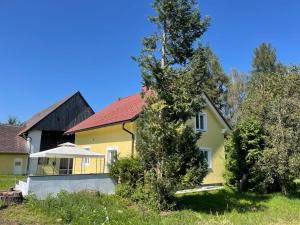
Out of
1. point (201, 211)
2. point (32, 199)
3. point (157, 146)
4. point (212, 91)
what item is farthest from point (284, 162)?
point (212, 91)

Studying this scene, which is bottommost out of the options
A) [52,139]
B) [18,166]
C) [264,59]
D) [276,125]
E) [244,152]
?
[18,166]

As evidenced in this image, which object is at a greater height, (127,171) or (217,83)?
(217,83)

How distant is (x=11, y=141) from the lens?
31.6 m

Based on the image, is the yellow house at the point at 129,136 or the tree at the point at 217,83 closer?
the yellow house at the point at 129,136

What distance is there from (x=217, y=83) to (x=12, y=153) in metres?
25.6

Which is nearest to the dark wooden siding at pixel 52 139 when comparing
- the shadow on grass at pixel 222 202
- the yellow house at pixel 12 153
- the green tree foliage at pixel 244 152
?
the yellow house at pixel 12 153

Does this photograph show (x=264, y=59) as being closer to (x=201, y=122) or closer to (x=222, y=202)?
(x=201, y=122)

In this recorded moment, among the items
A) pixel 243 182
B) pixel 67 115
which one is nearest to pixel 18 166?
pixel 67 115

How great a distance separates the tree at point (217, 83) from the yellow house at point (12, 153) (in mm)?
23340

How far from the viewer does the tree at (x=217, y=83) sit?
3753cm

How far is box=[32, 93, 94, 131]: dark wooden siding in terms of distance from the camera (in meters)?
31.5

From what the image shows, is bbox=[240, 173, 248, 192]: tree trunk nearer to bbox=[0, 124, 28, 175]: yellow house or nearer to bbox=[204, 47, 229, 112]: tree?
bbox=[204, 47, 229, 112]: tree

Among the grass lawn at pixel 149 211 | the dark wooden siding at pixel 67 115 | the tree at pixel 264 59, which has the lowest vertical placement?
the grass lawn at pixel 149 211

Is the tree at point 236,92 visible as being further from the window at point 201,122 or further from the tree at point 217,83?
the window at point 201,122
